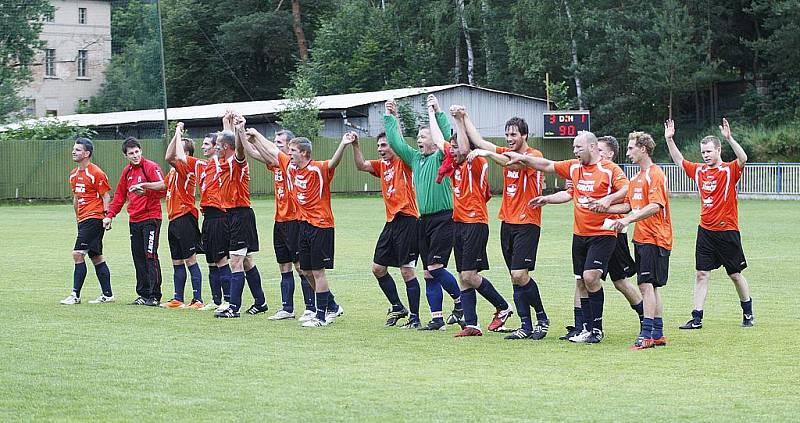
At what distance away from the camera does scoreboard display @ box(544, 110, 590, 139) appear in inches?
1879

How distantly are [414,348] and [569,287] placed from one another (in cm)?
599

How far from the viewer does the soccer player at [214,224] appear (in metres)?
13.6

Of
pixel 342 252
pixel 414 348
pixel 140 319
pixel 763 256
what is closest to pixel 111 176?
pixel 342 252

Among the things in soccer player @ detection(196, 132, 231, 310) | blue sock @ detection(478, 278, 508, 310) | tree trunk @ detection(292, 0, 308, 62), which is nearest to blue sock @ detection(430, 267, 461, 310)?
blue sock @ detection(478, 278, 508, 310)

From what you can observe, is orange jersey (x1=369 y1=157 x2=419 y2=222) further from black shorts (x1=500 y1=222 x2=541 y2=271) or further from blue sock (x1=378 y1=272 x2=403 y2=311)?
black shorts (x1=500 y1=222 x2=541 y2=271)

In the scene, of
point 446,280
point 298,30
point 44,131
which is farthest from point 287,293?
point 298,30

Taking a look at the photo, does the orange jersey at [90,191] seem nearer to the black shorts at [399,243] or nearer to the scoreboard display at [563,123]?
the black shorts at [399,243]

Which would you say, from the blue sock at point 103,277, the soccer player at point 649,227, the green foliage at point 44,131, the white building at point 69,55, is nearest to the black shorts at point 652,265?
the soccer player at point 649,227

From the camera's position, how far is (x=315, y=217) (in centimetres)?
1232

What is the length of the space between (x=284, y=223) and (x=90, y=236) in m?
3.17

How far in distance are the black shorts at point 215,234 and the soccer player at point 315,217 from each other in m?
1.60

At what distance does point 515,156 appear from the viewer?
10.7 m

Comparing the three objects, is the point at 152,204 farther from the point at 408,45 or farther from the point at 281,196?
the point at 408,45

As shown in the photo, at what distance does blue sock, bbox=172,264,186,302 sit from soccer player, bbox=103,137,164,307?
0.26m
